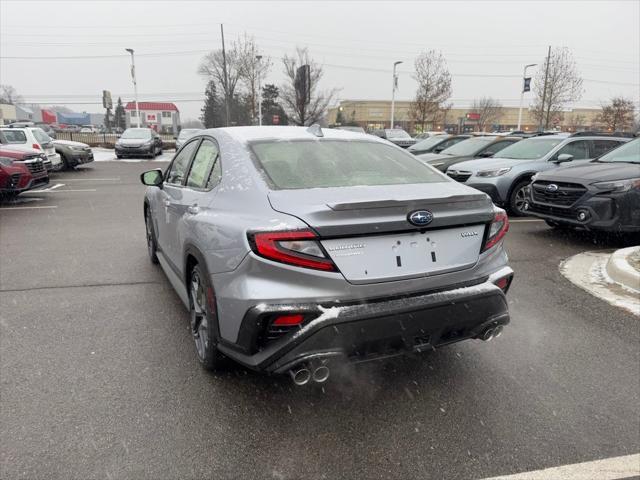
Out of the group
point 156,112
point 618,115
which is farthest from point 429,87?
point 156,112

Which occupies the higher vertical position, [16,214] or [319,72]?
[319,72]

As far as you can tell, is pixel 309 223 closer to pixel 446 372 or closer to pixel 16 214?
pixel 446 372

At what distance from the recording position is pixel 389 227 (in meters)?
2.42

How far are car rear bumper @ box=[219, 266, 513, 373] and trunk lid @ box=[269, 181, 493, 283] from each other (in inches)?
6.0

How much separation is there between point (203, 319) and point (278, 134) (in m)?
1.44

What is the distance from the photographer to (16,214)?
30.9 feet

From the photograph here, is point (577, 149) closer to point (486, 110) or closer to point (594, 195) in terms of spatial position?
point (594, 195)

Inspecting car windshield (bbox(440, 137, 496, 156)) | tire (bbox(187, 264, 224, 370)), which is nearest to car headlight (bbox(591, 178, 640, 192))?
tire (bbox(187, 264, 224, 370))

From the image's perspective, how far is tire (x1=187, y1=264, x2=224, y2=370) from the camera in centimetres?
275

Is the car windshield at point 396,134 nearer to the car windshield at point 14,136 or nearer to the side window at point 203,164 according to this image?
the car windshield at point 14,136

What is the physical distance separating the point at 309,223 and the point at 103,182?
1464cm

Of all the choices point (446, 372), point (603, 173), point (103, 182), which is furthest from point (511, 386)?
point (103, 182)

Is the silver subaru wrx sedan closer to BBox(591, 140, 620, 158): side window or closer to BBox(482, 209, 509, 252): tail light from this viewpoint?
BBox(482, 209, 509, 252): tail light

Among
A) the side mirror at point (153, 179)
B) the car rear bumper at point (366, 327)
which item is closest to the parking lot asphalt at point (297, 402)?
the car rear bumper at point (366, 327)
